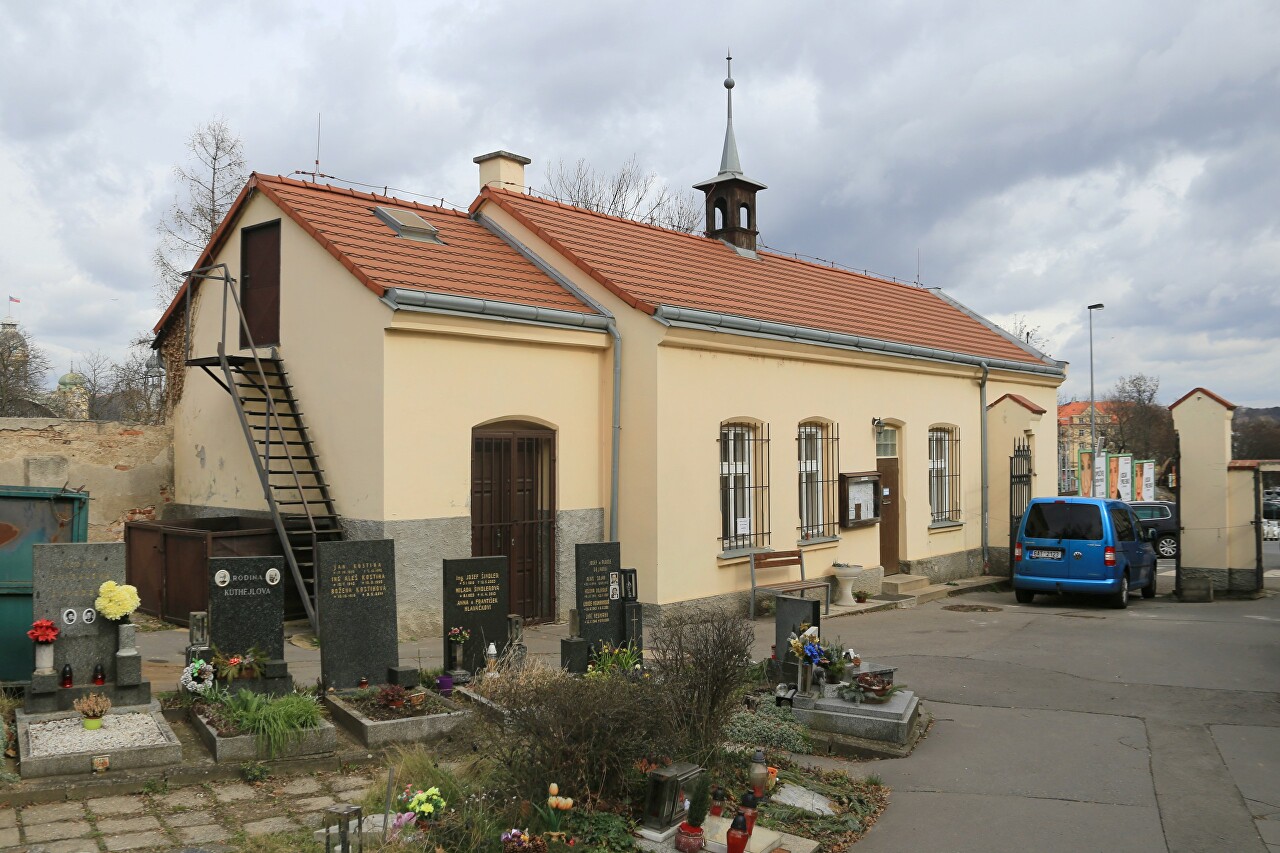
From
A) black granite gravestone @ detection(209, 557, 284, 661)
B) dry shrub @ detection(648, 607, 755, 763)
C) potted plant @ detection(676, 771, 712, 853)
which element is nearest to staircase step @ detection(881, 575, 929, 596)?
dry shrub @ detection(648, 607, 755, 763)

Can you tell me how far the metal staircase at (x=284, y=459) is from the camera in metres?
11.9

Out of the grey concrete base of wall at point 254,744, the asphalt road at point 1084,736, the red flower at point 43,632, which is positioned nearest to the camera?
the asphalt road at point 1084,736

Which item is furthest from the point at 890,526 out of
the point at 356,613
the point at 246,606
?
the point at 246,606

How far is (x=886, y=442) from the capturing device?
60.6 ft

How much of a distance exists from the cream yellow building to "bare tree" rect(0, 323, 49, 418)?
14.0m

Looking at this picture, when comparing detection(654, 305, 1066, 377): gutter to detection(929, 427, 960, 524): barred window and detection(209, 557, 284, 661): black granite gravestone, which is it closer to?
detection(929, 427, 960, 524): barred window

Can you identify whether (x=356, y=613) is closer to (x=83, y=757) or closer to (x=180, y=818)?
(x=83, y=757)

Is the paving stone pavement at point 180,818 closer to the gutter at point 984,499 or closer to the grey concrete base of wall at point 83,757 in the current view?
the grey concrete base of wall at point 83,757

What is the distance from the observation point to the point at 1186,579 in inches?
725

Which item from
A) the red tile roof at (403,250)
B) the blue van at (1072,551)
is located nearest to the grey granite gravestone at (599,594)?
the red tile roof at (403,250)

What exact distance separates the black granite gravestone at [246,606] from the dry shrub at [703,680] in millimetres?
3264

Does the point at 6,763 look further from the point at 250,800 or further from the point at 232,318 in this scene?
the point at 232,318

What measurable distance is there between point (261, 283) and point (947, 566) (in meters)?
13.5

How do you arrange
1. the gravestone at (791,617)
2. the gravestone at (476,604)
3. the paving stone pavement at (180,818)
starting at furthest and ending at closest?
the gravestone at (791,617) → the gravestone at (476,604) → the paving stone pavement at (180,818)
